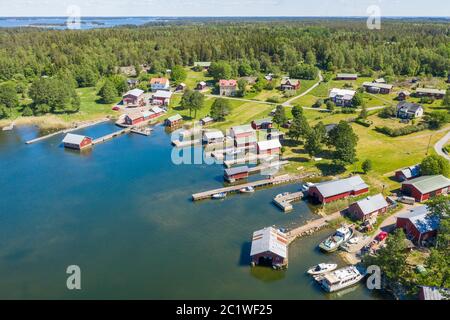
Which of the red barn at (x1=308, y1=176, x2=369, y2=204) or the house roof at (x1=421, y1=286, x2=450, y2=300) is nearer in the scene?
the house roof at (x1=421, y1=286, x2=450, y2=300)

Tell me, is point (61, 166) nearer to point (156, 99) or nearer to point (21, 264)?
point (21, 264)

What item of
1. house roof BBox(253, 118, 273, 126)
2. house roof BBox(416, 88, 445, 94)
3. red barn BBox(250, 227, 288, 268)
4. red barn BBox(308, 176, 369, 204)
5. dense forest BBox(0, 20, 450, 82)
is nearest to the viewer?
red barn BBox(250, 227, 288, 268)

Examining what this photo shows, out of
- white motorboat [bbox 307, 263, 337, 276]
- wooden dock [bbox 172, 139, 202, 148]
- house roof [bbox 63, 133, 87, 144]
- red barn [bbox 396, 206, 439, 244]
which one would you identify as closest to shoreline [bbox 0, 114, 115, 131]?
house roof [bbox 63, 133, 87, 144]

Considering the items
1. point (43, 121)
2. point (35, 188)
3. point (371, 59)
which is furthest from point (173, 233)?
point (371, 59)

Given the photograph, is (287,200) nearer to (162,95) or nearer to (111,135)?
(111,135)

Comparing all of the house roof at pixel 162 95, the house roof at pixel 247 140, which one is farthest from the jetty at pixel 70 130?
the house roof at pixel 247 140

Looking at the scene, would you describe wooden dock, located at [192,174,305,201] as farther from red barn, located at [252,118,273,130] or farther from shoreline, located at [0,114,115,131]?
shoreline, located at [0,114,115,131]
